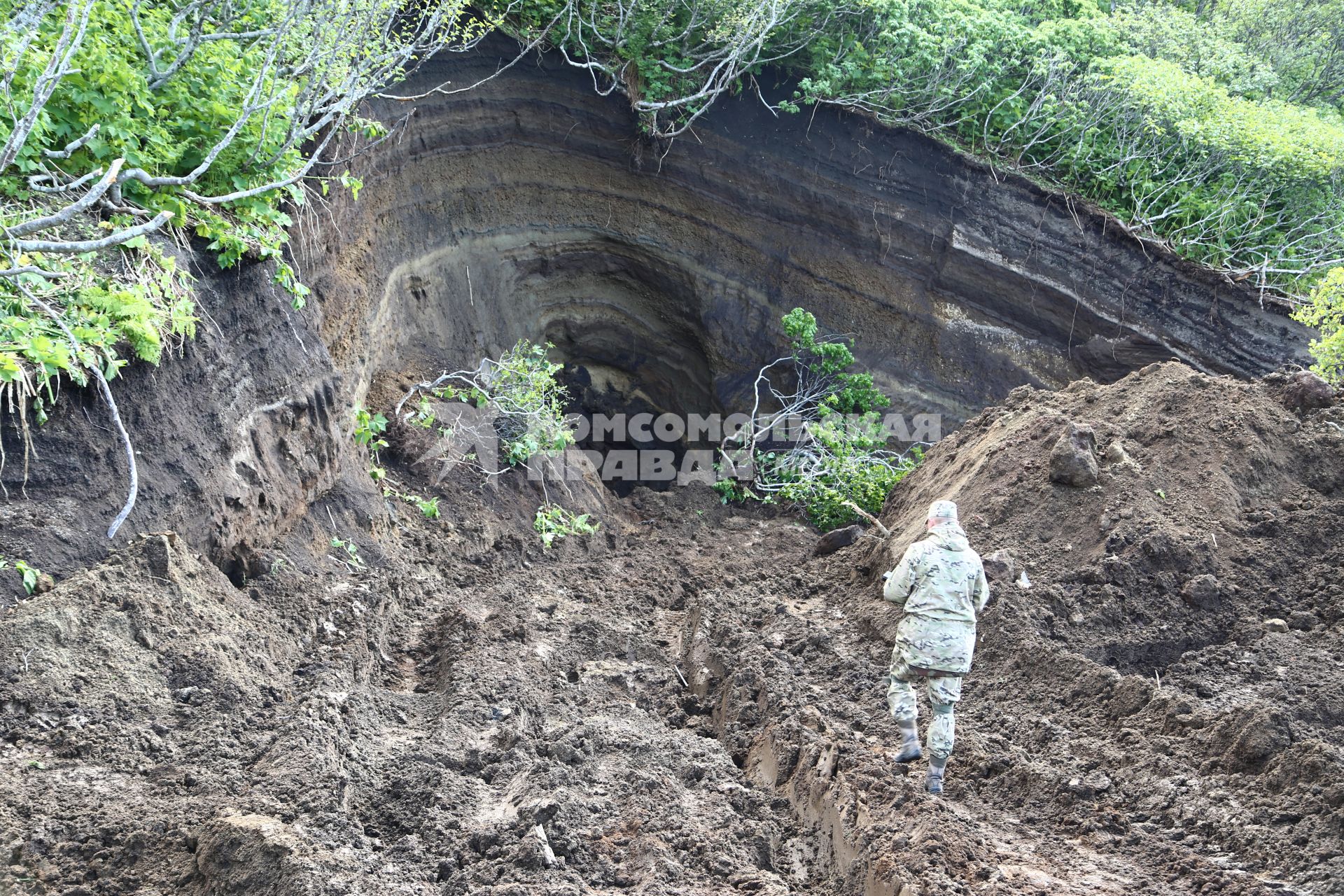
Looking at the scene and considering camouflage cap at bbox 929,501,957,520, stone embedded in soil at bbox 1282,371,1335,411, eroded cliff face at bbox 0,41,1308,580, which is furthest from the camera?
eroded cliff face at bbox 0,41,1308,580

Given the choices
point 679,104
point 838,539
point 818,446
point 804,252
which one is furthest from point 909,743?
point 679,104

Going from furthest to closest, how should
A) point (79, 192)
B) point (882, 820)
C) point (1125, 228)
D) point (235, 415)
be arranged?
point (1125, 228) → point (235, 415) → point (79, 192) → point (882, 820)

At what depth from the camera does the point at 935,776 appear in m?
4.65

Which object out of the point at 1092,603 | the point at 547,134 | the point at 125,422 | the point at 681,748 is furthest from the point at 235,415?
the point at 547,134

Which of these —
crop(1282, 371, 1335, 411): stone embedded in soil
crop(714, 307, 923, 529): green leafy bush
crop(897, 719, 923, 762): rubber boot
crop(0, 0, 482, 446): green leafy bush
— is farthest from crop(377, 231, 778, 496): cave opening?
crop(897, 719, 923, 762): rubber boot

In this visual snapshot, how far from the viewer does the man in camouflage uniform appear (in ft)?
15.5

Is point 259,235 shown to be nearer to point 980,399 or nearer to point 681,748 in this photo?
point 681,748

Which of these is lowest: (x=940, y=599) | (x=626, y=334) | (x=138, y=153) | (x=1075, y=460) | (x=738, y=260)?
(x=940, y=599)

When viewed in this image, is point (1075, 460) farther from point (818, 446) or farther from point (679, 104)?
point (679, 104)

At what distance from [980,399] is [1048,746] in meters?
6.93

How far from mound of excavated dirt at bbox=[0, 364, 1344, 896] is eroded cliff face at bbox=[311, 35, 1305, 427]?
3.35 meters

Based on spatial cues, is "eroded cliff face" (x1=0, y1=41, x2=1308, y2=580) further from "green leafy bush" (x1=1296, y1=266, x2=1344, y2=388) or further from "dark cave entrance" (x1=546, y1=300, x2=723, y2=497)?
"green leafy bush" (x1=1296, y1=266, x2=1344, y2=388)

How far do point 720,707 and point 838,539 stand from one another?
3.04 metres

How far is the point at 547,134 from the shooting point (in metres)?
11.5
